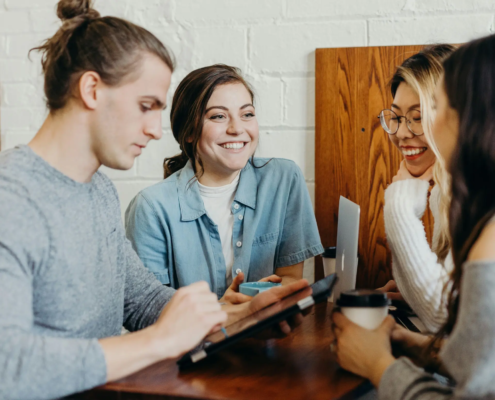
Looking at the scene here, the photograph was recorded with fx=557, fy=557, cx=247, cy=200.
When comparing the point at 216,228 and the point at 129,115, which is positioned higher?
the point at 129,115

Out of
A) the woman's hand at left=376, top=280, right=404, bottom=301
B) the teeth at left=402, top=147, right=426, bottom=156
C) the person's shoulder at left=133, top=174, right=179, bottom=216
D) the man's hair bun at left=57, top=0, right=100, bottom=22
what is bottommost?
the woman's hand at left=376, top=280, right=404, bottom=301

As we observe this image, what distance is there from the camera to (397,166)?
5.97 ft

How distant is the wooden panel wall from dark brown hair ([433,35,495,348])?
0.97 meters

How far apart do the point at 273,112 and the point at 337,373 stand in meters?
1.15

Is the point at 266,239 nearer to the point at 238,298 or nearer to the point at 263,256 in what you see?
the point at 263,256

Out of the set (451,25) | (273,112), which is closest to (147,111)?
(273,112)

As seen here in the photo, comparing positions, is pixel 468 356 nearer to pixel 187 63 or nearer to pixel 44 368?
pixel 44 368

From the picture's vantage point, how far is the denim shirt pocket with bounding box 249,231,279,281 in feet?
5.49

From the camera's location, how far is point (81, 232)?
94 cm

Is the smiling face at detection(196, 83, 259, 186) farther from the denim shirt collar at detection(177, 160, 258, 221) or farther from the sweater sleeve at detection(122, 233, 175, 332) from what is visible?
the sweater sleeve at detection(122, 233, 175, 332)

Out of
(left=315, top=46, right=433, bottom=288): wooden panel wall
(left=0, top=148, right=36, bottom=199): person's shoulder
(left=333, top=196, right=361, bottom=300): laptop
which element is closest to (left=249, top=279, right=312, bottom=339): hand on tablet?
(left=333, top=196, right=361, bottom=300): laptop

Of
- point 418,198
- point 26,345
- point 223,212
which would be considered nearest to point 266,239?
point 223,212

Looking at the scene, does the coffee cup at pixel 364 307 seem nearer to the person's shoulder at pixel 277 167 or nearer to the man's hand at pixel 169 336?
the man's hand at pixel 169 336

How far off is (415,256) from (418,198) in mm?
196
